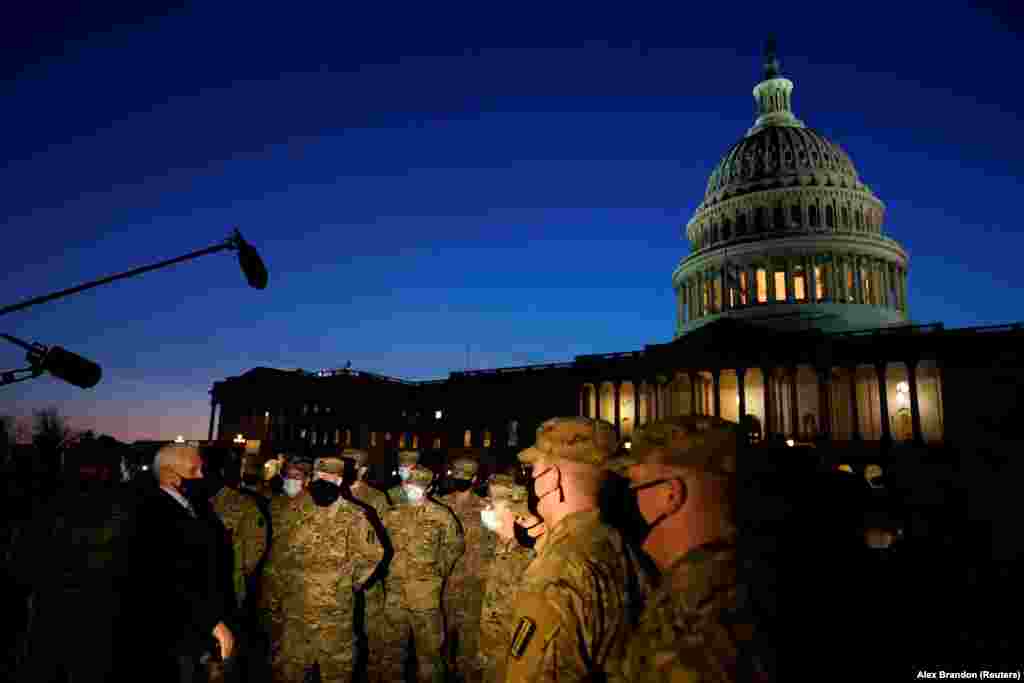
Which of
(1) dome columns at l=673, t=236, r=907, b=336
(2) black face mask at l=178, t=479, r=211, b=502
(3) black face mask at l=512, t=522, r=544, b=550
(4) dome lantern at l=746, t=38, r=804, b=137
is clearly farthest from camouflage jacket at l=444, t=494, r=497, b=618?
(4) dome lantern at l=746, t=38, r=804, b=137

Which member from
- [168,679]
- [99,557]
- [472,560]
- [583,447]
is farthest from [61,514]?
[472,560]

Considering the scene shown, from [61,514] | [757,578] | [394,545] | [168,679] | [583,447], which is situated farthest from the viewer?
[394,545]

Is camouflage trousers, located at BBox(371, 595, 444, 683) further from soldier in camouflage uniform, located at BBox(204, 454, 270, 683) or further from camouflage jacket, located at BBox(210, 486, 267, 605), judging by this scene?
camouflage jacket, located at BBox(210, 486, 267, 605)

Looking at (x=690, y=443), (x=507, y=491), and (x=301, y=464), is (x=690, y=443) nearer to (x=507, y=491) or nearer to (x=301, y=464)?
(x=507, y=491)

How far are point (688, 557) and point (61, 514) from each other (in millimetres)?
4050

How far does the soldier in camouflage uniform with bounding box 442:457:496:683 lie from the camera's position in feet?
28.5

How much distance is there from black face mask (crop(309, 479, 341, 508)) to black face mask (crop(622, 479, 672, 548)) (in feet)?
17.6

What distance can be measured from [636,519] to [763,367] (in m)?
52.9

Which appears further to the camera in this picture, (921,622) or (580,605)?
(921,622)

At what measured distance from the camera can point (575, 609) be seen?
3.12m

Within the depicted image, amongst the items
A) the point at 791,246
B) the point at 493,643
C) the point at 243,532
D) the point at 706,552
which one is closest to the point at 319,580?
the point at 243,532

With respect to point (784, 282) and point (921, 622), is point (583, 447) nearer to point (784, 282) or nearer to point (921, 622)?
point (921, 622)

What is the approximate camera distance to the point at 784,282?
2773 inches

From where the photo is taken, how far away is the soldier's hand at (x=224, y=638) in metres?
5.23
